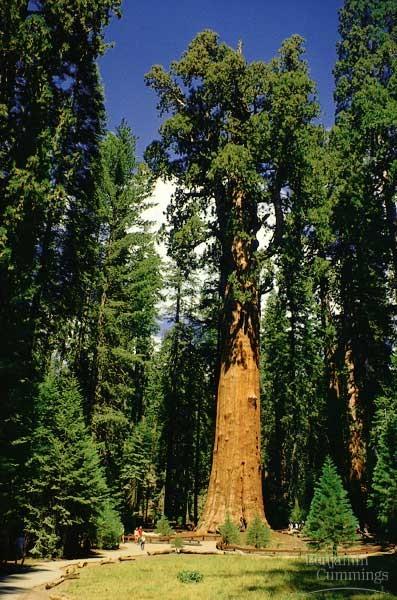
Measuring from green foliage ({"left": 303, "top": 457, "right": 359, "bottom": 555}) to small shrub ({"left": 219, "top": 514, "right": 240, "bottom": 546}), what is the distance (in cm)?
264

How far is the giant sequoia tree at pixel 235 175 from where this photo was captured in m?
18.8

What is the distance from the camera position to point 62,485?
1653cm

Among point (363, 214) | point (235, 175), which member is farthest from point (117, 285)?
point (363, 214)

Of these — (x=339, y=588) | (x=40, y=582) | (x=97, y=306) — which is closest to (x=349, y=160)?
(x=97, y=306)

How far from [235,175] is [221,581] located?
1421 centimetres

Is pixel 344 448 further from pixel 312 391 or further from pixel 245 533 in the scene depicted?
pixel 312 391

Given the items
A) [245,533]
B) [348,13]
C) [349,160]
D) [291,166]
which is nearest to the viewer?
[245,533]

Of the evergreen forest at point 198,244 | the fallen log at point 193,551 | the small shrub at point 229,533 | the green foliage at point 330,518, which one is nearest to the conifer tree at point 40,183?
the evergreen forest at point 198,244

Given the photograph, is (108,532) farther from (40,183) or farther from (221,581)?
(40,183)

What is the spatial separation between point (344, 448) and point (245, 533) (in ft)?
33.7

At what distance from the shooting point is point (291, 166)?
64.2 feet

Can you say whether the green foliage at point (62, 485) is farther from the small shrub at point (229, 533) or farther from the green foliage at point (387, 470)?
the green foliage at point (387, 470)

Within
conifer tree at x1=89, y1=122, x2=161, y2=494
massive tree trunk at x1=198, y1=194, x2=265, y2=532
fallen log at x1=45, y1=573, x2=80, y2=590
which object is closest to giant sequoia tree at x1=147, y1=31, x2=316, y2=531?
massive tree trunk at x1=198, y1=194, x2=265, y2=532

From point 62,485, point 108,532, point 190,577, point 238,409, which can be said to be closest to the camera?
point 190,577
